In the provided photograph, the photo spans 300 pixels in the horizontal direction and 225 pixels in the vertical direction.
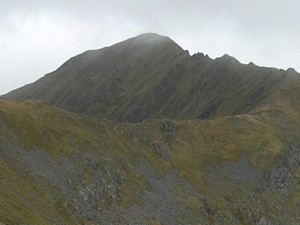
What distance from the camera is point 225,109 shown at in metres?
198

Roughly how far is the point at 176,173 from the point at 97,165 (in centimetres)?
2232

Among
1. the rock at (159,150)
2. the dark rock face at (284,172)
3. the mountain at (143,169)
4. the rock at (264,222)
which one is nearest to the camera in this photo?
the mountain at (143,169)

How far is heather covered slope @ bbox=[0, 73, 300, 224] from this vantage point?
7188 centimetres

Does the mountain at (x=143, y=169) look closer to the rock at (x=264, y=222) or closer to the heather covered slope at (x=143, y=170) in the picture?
the rock at (x=264, y=222)

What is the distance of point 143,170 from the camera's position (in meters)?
97.1

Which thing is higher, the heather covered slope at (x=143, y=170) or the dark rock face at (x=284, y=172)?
the heather covered slope at (x=143, y=170)

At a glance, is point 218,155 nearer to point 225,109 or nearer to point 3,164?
point 3,164

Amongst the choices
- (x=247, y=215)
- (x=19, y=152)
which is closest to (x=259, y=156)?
(x=247, y=215)

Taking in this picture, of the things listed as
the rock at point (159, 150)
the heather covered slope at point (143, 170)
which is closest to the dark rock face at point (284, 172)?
the heather covered slope at point (143, 170)

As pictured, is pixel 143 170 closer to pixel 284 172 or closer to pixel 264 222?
pixel 264 222

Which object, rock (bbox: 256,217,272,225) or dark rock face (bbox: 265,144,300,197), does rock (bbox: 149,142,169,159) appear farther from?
rock (bbox: 256,217,272,225)

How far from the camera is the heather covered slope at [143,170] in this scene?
236 feet

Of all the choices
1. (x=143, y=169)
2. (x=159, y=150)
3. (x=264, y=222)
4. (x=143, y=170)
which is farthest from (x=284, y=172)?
(x=143, y=170)

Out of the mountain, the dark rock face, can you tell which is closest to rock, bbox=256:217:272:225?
the mountain
